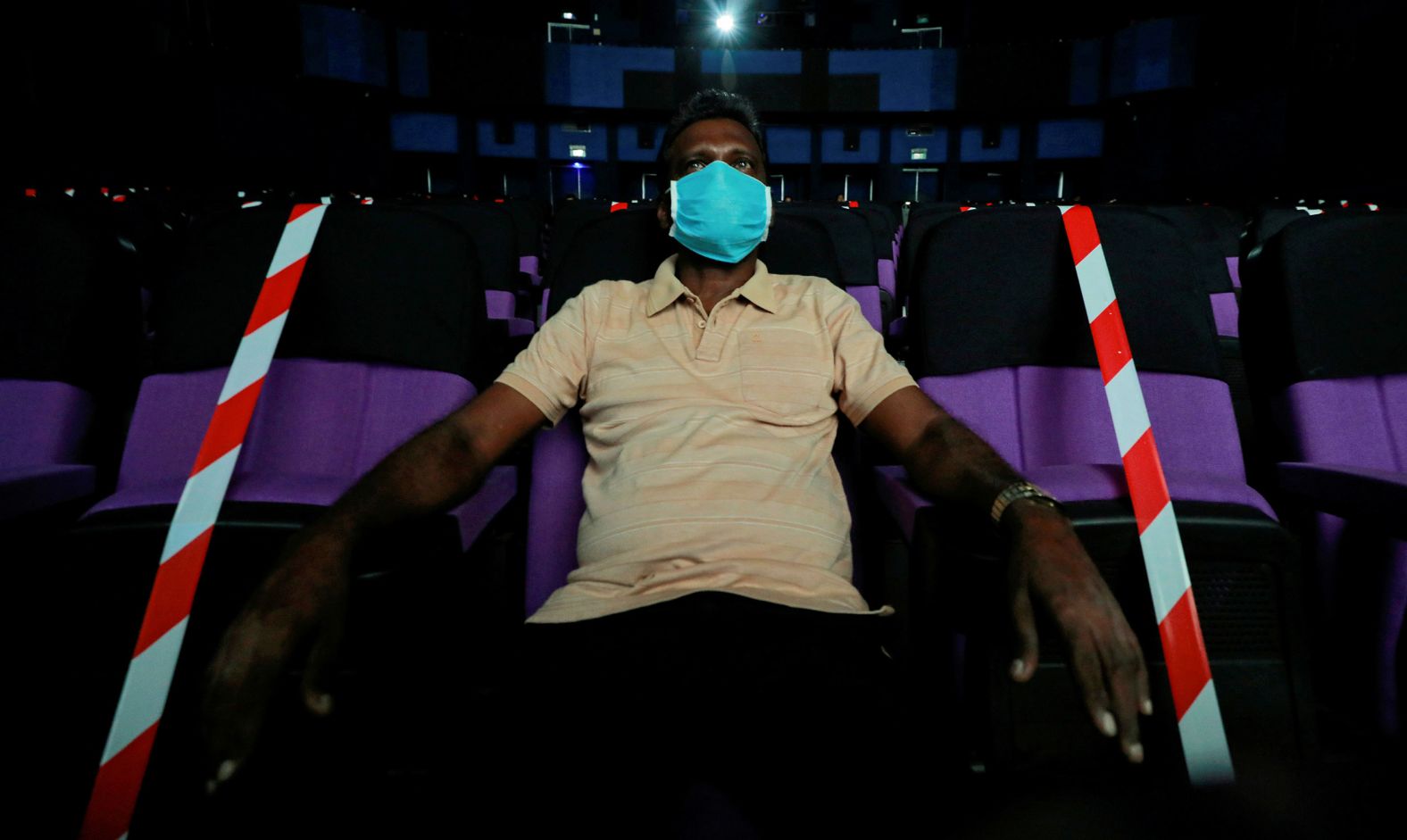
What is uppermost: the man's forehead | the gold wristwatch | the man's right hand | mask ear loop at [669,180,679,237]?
the man's forehead

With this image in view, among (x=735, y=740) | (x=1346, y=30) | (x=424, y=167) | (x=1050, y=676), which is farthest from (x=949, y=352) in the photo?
(x=424, y=167)

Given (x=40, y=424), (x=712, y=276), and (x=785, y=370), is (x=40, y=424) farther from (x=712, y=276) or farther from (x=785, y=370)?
(x=785, y=370)

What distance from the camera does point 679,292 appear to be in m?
1.48

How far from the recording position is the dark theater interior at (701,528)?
0.93 meters

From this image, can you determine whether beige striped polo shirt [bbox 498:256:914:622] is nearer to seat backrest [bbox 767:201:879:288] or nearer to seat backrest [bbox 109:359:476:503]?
seat backrest [bbox 109:359:476:503]

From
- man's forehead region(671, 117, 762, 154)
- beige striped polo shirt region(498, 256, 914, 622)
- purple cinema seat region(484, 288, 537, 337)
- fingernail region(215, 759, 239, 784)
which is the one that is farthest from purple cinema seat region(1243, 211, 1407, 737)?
purple cinema seat region(484, 288, 537, 337)

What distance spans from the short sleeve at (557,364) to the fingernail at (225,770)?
75cm

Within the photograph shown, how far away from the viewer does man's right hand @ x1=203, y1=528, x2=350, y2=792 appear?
805 mm

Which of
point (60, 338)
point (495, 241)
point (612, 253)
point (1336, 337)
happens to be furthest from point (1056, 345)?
point (495, 241)

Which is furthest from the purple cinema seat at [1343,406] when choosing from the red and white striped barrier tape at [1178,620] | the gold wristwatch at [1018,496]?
the gold wristwatch at [1018,496]

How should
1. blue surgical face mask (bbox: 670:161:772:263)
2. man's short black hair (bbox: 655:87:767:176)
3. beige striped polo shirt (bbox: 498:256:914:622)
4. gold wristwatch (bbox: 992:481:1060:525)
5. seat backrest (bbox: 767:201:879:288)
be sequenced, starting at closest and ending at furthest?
gold wristwatch (bbox: 992:481:1060:525) < beige striped polo shirt (bbox: 498:256:914:622) < blue surgical face mask (bbox: 670:161:772:263) < man's short black hair (bbox: 655:87:767:176) < seat backrest (bbox: 767:201:879:288)

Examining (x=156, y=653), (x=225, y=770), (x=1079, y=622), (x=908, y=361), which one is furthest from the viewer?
(x=908, y=361)

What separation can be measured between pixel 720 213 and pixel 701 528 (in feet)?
2.29

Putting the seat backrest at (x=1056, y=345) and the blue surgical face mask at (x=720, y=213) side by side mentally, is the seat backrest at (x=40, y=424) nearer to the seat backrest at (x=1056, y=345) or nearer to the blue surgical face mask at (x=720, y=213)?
the blue surgical face mask at (x=720, y=213)
